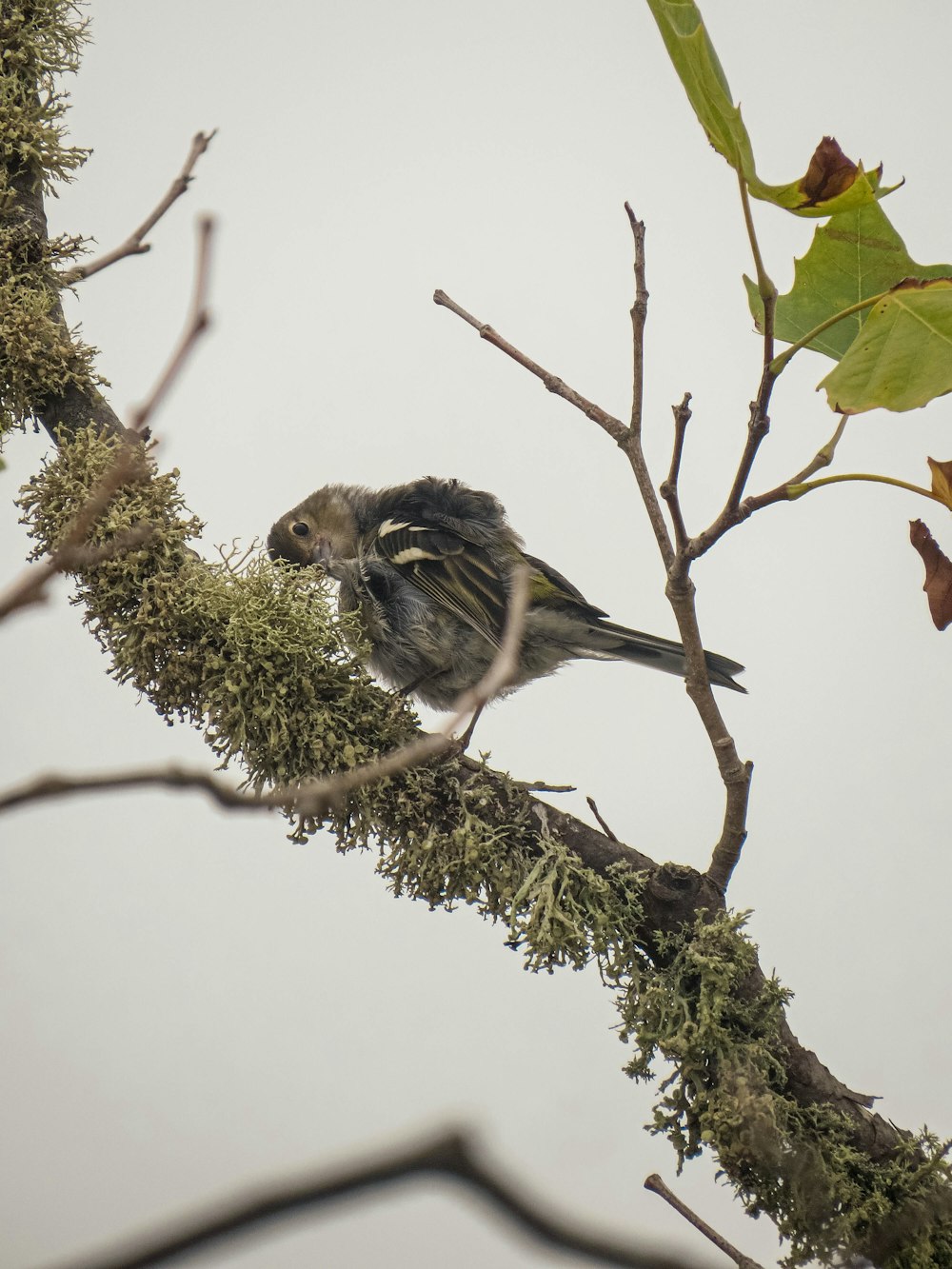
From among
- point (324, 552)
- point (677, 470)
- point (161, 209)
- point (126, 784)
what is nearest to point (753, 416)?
point (677, 470)

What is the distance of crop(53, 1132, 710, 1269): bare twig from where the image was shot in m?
0.36

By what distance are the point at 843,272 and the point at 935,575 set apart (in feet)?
1.35

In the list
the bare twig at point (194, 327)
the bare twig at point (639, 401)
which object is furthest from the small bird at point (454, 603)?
the bare twig at point (194, 327)

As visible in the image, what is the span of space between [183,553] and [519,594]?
4.74 ft

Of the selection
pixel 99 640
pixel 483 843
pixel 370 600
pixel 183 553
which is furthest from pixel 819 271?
pixel 370 600

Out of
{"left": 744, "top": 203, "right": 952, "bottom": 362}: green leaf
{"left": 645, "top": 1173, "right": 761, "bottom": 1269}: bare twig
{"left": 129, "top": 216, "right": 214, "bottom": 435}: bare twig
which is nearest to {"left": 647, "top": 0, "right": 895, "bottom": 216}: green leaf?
{"left": 744, "top": 203, "right": 952, "bottom": 362}: green leaf

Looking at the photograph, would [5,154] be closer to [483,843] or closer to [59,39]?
[59,39]

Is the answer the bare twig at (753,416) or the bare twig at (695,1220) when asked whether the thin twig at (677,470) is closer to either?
the bare twig at (753,416)

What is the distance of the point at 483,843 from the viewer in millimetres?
1921

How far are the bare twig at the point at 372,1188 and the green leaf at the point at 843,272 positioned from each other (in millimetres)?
1364

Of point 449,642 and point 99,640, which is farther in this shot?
point 449,642

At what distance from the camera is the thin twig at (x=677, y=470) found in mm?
1467

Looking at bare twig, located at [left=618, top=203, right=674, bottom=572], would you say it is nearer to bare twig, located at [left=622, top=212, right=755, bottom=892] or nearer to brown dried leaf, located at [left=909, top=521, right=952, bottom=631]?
bare twig, located at [left=622, top=212, right=755, bottom=892]

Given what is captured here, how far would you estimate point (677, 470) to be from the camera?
1.49 m
